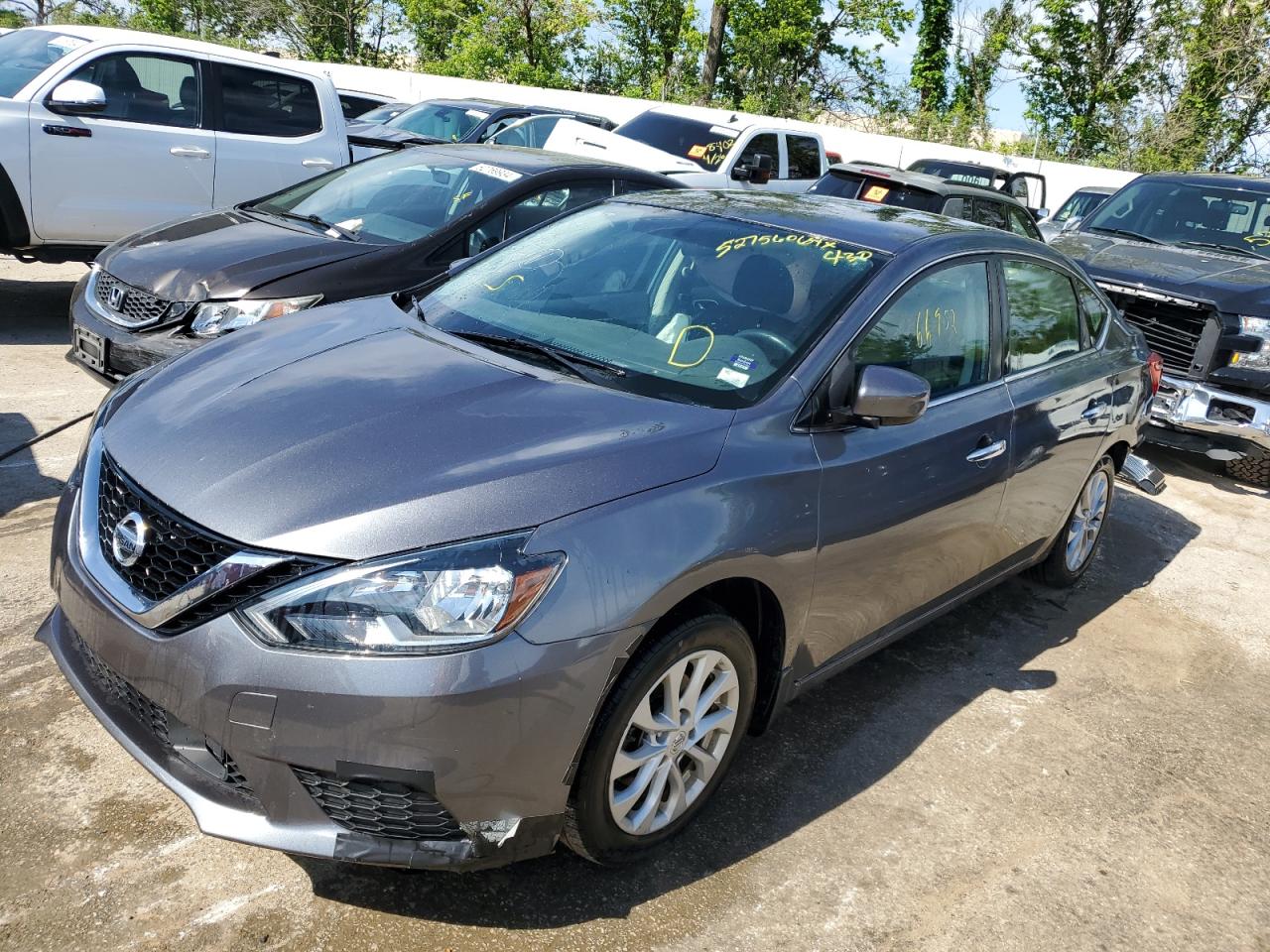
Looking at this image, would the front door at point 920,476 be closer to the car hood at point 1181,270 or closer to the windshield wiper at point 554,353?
the windshield wiper at point 554,353

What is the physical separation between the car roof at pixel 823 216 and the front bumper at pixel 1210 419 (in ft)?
11.6

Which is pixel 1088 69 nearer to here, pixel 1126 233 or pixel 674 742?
pixel 1126 233

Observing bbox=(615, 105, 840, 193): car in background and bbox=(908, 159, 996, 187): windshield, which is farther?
bbox=(908, 159, 996, 187): windshield

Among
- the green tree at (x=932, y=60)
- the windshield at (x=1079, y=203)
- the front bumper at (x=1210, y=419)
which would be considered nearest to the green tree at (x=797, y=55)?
the green tree at (x=932, y=60)

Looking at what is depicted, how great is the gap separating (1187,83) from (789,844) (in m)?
30.9

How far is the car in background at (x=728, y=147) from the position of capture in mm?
11945

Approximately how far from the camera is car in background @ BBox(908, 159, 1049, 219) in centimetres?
1377

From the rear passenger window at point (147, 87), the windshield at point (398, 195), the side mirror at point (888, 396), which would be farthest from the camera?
the rear passenger window at point (147, 87)

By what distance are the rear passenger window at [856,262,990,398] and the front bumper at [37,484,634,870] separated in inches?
59.3

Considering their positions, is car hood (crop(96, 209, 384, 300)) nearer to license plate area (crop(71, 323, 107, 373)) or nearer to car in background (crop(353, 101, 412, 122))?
license plate area (crop(71, 323, 107, 373))

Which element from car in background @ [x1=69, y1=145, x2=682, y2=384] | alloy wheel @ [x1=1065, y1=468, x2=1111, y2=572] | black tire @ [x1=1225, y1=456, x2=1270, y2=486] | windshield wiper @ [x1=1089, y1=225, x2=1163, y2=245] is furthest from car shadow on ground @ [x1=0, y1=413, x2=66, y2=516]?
windshield wiper @ [x1=1089, y1=225, x2=1163, y2=245]

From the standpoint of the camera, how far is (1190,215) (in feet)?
29.2

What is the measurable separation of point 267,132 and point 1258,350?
23.4 feet

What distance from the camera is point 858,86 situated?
1368 inches
